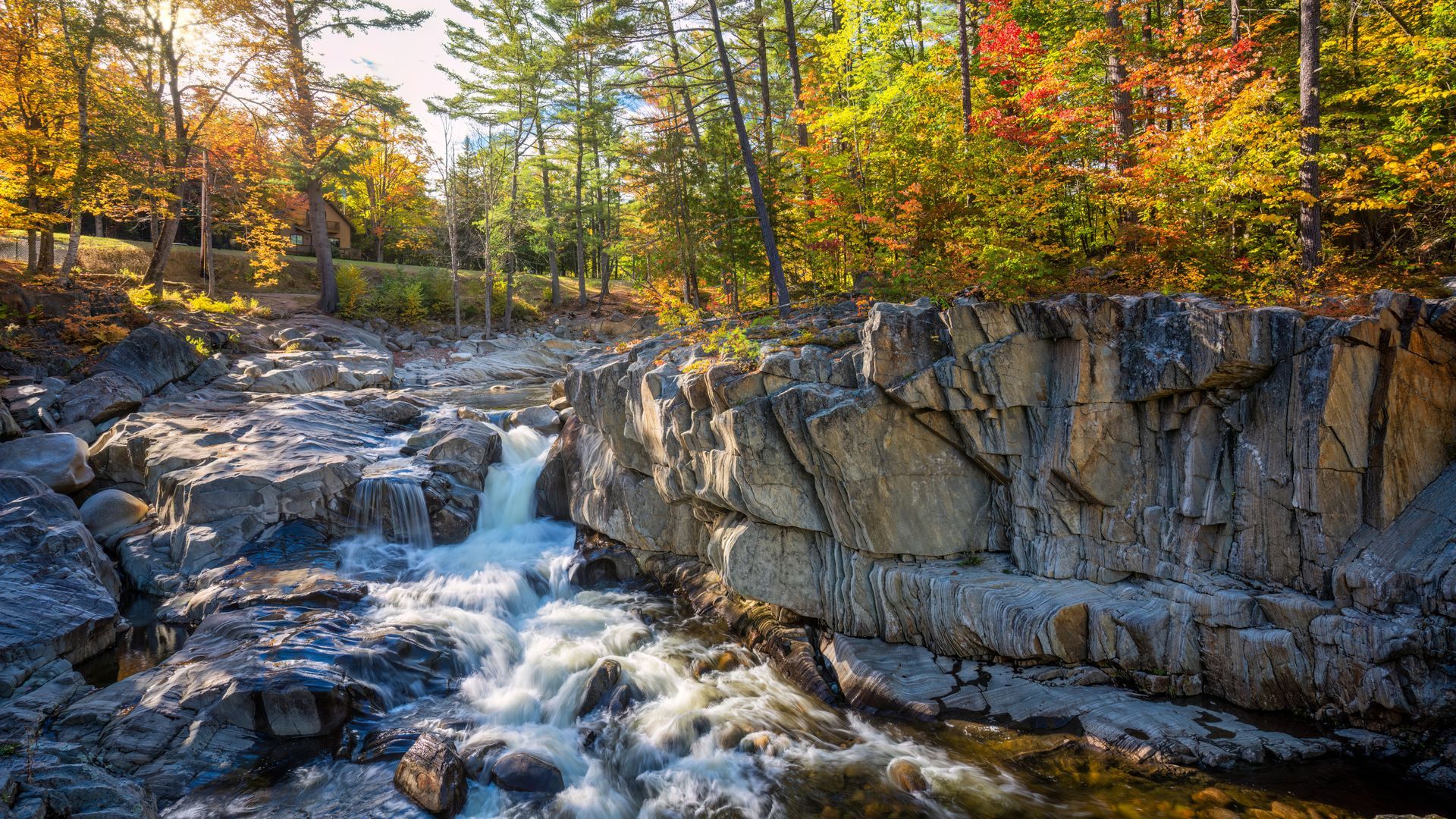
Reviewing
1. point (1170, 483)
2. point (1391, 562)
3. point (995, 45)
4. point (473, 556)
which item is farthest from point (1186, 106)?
point (473, 556)

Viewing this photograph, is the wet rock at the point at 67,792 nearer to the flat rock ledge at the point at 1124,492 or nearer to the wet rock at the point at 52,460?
the flat rock ledge at the point at 1124,492

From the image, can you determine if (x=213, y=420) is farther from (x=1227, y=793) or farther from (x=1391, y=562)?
(x=1391, y=562)

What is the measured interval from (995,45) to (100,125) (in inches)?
1033

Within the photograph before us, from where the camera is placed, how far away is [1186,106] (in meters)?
11.4

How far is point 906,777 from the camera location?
7.54m

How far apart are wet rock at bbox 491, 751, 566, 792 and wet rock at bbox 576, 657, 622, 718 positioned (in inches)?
46.8

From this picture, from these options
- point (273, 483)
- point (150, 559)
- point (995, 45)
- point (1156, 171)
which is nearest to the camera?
point (1156, 171)

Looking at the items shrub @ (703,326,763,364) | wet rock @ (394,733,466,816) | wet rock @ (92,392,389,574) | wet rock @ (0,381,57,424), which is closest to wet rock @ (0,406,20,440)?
wet rock @ (0,381,57,424)

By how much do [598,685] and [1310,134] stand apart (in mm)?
14572

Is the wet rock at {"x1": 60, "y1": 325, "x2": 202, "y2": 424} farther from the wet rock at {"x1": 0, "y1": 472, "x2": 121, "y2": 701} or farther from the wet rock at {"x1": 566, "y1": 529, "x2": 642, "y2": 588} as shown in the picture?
the wet rock at {"x1": 566, "y1": 529, "x2": 642, "y2": 588}

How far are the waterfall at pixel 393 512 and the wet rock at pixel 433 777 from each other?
650 centimetres

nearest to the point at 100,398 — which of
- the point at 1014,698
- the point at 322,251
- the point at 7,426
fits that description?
the point at 7,426

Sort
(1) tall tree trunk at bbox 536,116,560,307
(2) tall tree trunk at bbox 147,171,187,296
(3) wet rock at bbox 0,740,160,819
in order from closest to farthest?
(3) wet rock at bbox 0,740,160,819 → (2) tall tree trunk at bbox 147,171,187,296 → (1) tall tree trunk at bbox 536,116,560,307

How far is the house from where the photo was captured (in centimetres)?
3903
